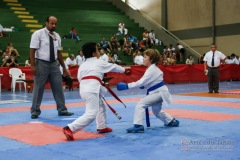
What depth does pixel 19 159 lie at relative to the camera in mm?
4203

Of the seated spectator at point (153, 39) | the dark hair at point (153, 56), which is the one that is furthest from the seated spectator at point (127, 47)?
the dark hair at point (153, 56)

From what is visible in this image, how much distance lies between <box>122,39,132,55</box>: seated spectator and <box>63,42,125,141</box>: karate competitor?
1994 cm

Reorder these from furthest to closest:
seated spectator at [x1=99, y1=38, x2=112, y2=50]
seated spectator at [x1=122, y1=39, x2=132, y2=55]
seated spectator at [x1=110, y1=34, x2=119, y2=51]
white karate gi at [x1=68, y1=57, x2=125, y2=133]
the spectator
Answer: the spectator → seated spectator at [x1=122, y1=39, x2=132, y2=55] → seated spectator at [x1=110, y1=34, x2=119, y2=51] → seated spectator at [x1=99, y1=38, x2=112, y2=50] → white karate gi at [x1=68, y1=57, x2=125, y2=133]

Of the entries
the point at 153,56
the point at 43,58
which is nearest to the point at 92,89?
the point at 153,56

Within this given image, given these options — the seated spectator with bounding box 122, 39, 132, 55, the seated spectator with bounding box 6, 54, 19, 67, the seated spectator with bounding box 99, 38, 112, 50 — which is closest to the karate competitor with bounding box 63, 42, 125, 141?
the seated spectator with bounding box 6, 54, 19, 67

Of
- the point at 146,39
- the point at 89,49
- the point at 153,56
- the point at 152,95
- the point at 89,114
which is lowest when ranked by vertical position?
the point at 89,114

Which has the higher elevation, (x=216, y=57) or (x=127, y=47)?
(x=127, y=47)

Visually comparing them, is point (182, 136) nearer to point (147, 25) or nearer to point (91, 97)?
point (91, 97)

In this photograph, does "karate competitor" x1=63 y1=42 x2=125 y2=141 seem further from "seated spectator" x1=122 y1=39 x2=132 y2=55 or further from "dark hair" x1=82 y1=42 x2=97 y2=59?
"seated spectator" x1=122 y1=39 x2=132 y2=55

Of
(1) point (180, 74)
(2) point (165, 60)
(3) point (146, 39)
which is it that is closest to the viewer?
(1) point (180, 74)

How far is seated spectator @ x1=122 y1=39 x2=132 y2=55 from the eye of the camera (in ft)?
84.5

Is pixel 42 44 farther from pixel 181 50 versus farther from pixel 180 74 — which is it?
pixel 181 50

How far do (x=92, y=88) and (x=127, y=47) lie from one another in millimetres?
20461

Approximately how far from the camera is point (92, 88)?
5.60 metres
